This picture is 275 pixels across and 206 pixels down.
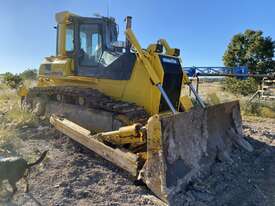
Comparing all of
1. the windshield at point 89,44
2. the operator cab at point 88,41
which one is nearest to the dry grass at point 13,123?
the operator cab at point 88,41

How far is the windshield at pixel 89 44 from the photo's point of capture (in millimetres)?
7615

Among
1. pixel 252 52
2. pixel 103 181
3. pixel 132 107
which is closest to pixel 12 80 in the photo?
pixel 252 52

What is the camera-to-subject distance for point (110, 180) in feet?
15.8

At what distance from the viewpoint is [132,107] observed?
6312 millimetres

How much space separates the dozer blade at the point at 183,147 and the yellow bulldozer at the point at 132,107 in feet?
0.04

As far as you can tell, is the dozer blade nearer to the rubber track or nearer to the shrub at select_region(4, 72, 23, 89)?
the rubber track

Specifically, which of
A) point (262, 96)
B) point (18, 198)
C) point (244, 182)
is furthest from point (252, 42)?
point (18, 198)

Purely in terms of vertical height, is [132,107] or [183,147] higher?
[132,107]

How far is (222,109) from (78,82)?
337 cm

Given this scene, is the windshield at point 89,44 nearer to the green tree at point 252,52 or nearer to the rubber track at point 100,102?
the rubber track at point 100,102

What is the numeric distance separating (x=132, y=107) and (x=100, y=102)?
645 millimetres

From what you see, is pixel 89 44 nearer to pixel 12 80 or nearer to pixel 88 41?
pixel 88 41

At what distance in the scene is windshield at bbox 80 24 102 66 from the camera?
762 centimetres

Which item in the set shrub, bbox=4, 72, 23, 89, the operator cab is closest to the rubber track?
the operator cab
